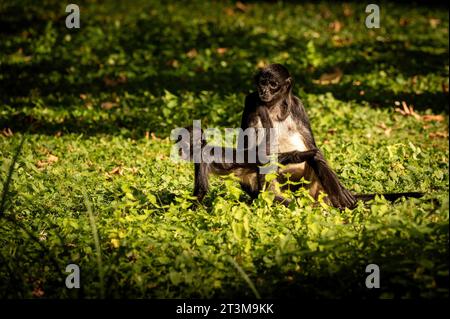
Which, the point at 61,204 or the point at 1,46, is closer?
the point at 61,204

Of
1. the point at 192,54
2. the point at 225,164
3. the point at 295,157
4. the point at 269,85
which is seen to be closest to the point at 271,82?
the point at 269,85

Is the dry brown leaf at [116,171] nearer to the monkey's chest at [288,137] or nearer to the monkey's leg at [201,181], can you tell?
the monkey's leg at [201,181]

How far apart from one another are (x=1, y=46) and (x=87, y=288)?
9758mm

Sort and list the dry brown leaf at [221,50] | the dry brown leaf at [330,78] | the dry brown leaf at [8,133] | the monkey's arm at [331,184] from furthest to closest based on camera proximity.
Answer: the dry brown leaf at [221,50], the dry brown leaf at [330,78], the dry brown leaf at [8,133], the monkey's arm at [331,184]

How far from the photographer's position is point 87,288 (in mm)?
4207

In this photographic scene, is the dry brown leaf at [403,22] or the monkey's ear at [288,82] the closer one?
A: the monkey's ear at [288,82]

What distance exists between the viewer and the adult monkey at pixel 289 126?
584cm

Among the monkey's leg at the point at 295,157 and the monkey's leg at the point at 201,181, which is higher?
the monkey's leg at the point at 295,157

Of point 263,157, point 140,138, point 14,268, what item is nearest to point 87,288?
point 14,268

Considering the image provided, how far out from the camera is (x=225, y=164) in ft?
19.0

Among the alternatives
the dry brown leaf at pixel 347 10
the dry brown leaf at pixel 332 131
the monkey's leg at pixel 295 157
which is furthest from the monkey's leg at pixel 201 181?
the dry brown leaf at pixel 347 10

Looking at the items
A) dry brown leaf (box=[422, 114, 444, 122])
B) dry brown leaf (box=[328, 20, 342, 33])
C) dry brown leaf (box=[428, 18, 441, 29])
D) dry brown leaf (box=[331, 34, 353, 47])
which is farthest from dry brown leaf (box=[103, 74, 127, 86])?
dry brown leaf (box=[428, 18, 441, 29])
